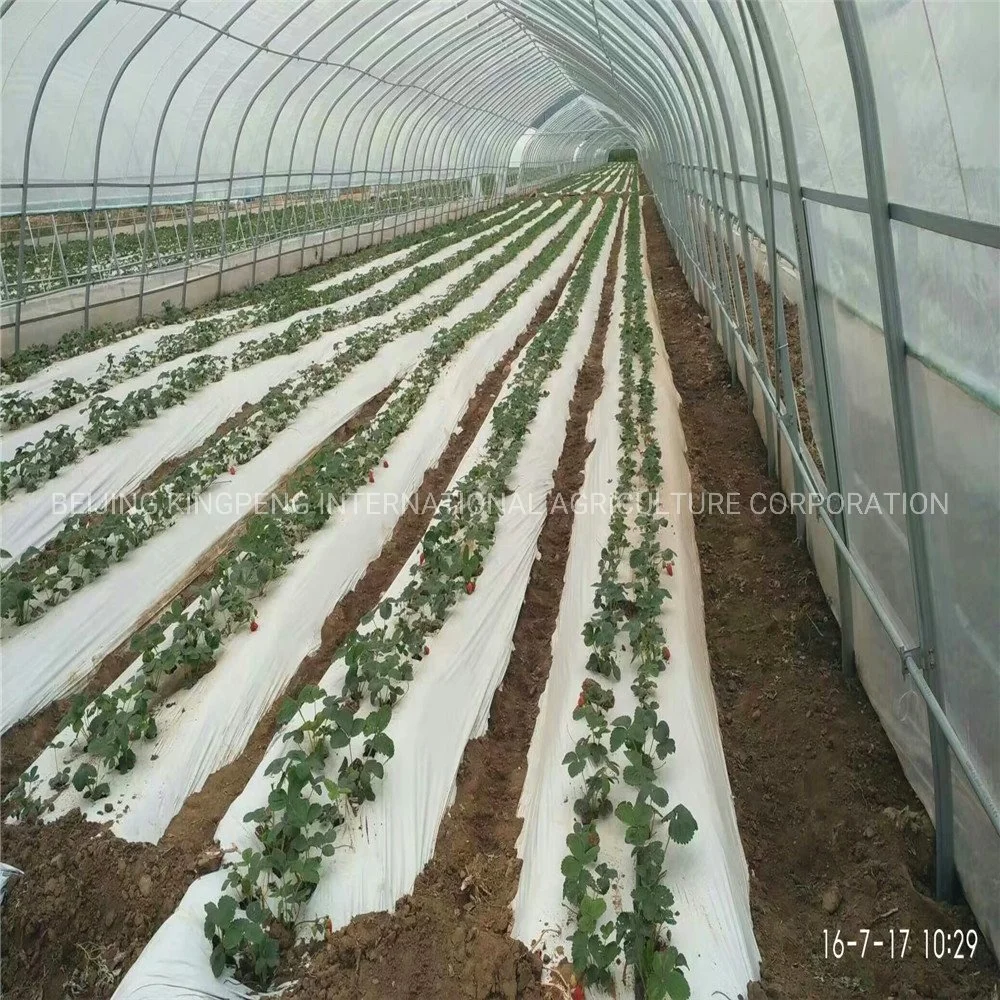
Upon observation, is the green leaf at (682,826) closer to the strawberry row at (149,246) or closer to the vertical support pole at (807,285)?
the vertical support pole at (807,285)

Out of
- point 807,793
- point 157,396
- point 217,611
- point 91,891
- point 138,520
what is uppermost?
point 157,396

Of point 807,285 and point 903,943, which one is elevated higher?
point 807,285

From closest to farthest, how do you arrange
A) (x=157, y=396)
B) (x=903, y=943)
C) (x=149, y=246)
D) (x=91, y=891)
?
(x=903, y=943) → (x=91, y=891) → (x=157, y=396) → (x=149, y=246)

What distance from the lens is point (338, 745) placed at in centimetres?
385

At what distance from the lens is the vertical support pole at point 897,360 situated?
9.91ft

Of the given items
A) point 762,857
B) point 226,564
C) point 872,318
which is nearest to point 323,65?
point 226,564

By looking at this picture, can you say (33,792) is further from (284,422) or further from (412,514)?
(284,422)

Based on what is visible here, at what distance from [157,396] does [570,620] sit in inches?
256

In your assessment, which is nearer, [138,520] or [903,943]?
[903,943]

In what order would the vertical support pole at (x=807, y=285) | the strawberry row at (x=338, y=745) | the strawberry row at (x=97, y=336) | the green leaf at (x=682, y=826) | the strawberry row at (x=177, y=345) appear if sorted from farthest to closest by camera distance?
the strawberry row at (x=97, y=336)
the strawberry row at (x=177, y=345)
the vertical support pole at (x=807, y=285)
the green leaf at (x=682, y=826)
the strawberry row at (x=338, y=745)

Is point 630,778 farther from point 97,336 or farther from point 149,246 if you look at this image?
point 149,246

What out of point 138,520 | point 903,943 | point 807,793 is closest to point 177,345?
point 138,520

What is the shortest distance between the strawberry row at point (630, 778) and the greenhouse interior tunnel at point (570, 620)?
1.0 inches

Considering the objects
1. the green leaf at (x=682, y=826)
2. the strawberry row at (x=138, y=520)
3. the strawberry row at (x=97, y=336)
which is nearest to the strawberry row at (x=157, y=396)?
the strawberry row at (x=138, y=520)
